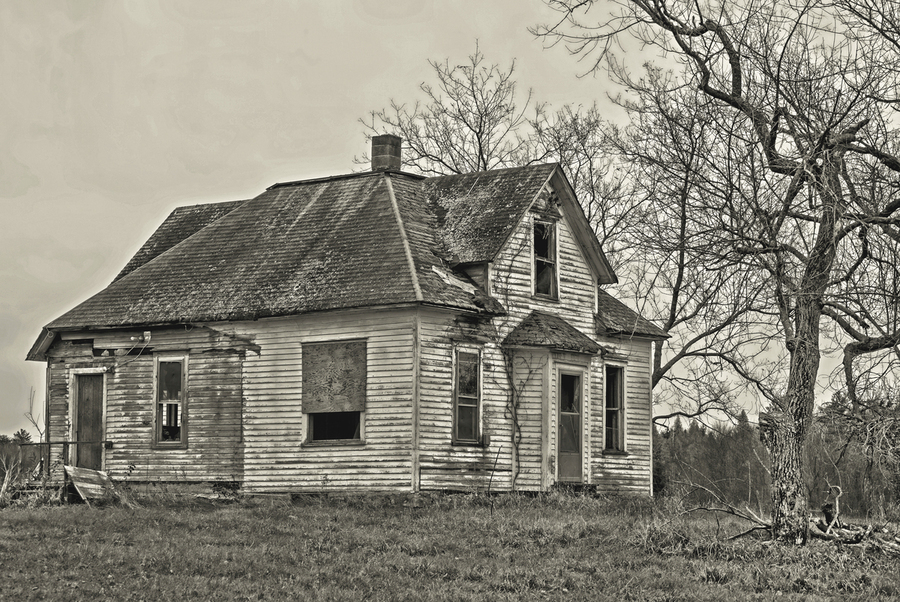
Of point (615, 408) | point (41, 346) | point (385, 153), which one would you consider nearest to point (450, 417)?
point (615, 408)

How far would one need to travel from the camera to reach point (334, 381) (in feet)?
74.1

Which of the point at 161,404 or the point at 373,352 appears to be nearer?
the point at 373,352

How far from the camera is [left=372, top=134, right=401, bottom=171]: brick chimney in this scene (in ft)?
89.4

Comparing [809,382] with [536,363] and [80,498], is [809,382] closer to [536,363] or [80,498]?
[536,363]

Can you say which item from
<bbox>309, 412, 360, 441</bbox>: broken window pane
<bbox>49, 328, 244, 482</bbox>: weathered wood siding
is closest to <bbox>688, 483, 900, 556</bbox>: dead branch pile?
<bbox>309, 412, 360, 441</bbox>: broken window pane

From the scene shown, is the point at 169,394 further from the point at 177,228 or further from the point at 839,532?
the point at 839,532

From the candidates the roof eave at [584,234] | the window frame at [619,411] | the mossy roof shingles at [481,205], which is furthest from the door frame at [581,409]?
the mossy roof shingles at [481,205]

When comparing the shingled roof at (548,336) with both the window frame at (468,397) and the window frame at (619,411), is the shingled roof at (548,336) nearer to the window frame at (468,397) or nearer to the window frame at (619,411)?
the window frame at (468,397)

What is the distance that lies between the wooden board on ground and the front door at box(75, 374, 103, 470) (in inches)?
141

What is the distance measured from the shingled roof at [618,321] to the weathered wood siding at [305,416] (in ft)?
18.1

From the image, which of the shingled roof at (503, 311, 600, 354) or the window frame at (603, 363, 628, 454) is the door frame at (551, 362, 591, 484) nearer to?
the shingled roof at (503, 311, 600, 354)

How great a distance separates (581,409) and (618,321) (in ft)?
9.16

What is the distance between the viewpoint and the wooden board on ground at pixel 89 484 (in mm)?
20953

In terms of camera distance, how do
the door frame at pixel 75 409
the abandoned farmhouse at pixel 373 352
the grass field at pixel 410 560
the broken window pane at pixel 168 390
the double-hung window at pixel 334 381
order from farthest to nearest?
the door frame at pixel 75 409 < the broken window pane at pixel 168 390 < the double-hung window at pixel 334 381 < the abandoned farmhouse at pixel 373 352 < the grass field at pixel 410 560
